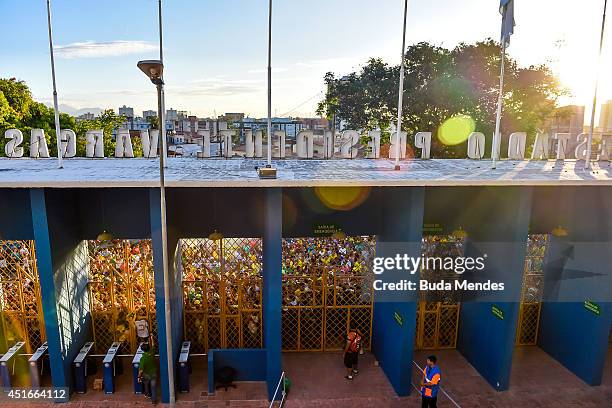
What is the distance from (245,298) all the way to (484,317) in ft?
18.7

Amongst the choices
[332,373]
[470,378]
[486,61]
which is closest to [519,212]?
[470,378]

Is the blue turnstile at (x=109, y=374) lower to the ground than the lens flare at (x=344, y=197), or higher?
lower

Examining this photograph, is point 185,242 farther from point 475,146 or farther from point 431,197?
point 475,146

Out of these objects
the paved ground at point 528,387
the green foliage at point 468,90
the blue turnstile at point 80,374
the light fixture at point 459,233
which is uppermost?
the green foliage at point 468,90

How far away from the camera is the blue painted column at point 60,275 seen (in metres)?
8.48

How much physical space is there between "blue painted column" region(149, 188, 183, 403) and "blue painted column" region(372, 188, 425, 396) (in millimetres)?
4666

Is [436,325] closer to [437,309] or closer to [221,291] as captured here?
[437,309]

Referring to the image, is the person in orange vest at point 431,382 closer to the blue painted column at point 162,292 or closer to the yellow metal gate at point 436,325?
the yellow metal gate at point 436,325

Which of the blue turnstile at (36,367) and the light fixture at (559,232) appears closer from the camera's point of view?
the blue turnstile at (36,367)

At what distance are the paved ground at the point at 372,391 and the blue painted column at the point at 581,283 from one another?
0.54 m

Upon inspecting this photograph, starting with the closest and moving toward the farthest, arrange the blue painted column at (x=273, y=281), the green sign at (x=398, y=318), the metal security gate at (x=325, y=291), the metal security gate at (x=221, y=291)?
1. the blue painted column at (x=273, y=281)
2. the green sign at (x=398, y=318)
3. the metal security gate at (x=221, y=291)
4. the metal security gate at (x=325, y=291)

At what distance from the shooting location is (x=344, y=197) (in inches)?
412

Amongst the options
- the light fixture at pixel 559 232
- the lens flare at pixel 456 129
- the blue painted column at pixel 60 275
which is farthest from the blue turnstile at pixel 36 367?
the lens flare at pixel 456 129

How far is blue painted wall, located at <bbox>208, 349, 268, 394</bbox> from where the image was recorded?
32.5 feet
